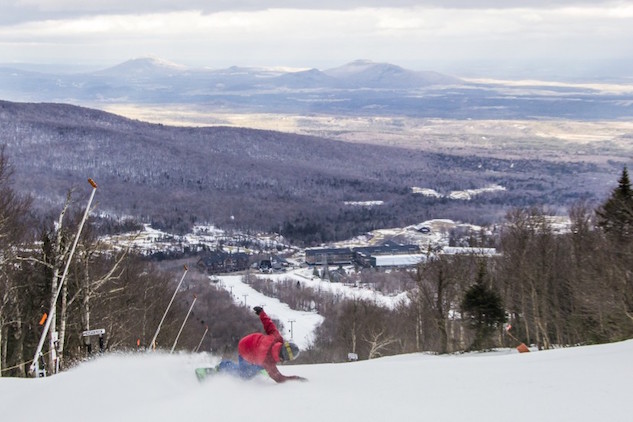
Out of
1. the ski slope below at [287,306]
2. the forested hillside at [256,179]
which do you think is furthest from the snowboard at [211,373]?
the forested hillside at [256,179]

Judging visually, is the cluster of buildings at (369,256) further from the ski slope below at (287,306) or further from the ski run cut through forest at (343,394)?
the ski run cut through forest at (343,394)

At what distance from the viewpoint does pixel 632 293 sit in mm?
25484

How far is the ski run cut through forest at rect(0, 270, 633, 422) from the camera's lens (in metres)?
10.1

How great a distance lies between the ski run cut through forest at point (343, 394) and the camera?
33.0 feet

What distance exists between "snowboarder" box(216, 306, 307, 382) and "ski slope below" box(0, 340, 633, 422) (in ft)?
0.63

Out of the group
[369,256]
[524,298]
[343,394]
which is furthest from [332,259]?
[343,394]

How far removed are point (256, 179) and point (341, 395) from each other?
530 feet

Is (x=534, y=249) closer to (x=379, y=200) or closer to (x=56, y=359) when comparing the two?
(x=56, y=359)

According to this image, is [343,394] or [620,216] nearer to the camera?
[343,394]

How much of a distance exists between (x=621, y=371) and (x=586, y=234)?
2484cm

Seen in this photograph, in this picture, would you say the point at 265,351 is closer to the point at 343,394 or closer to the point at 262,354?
the point at 262,354

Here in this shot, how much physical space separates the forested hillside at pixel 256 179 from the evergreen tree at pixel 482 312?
8333 cm

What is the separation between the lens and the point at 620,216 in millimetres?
34062

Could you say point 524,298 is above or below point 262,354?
below
